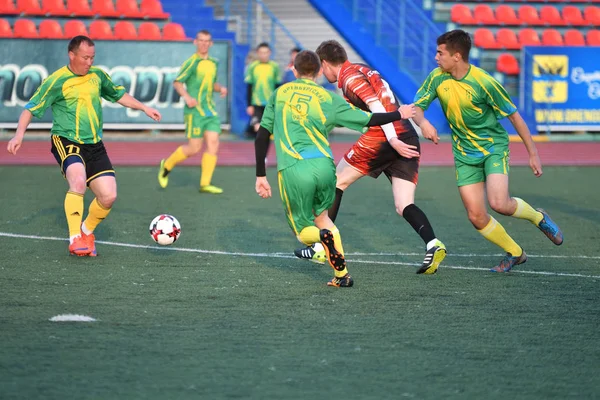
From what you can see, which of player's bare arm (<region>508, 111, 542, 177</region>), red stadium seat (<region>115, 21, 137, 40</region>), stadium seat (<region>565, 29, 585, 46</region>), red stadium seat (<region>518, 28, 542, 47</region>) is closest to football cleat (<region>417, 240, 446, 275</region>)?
player's bare arm (<region>508, 111, 542, 177</region>)

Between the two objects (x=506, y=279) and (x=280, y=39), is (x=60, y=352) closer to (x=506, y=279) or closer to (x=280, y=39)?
(x=506, y=279)

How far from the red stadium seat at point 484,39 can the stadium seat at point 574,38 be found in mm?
1876

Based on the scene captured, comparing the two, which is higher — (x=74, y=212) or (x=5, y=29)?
(x=74, y=212)

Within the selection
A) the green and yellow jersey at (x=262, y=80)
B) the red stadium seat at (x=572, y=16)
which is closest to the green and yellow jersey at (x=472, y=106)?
the green and yellow jersey at (x=262, y=80)

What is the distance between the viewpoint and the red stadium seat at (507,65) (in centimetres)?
2394

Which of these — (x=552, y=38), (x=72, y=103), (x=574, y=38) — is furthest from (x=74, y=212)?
(x=574, y=38)

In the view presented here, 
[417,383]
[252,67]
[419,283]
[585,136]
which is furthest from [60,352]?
[585,136]

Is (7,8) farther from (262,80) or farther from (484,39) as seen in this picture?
(484,39)

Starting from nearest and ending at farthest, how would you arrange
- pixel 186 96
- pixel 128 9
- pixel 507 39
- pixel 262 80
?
pixel 186 96 → pixel 262 80 → pixel 128 9 → pixel 507 39

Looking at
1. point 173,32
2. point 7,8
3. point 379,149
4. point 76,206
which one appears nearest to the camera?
point 379,149

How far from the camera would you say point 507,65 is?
78.6 feet

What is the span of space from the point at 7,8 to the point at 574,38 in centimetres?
1347

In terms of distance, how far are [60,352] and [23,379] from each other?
20.2 inches

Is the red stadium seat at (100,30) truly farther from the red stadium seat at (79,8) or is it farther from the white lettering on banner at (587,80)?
the white lettering on banner at (587,80)
